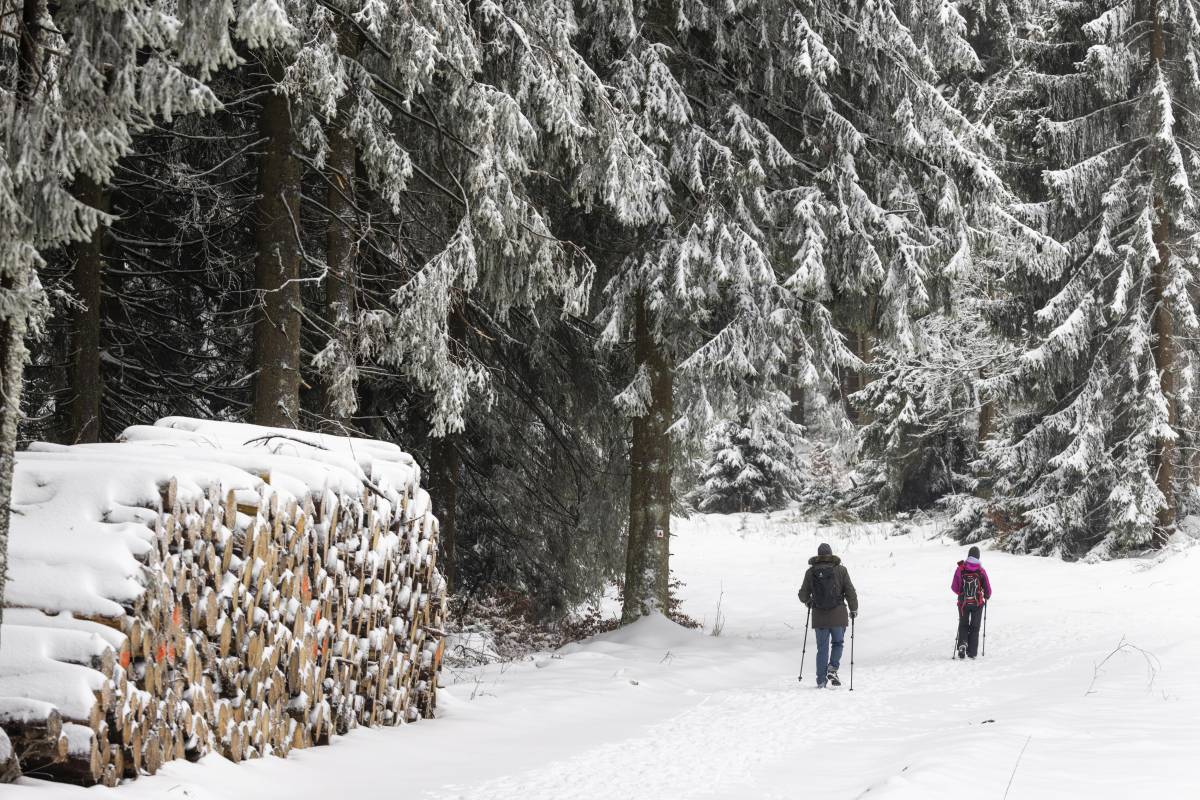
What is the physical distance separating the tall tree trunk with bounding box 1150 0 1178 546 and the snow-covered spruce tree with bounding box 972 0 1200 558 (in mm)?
28

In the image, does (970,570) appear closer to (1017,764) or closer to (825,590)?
(825,590)

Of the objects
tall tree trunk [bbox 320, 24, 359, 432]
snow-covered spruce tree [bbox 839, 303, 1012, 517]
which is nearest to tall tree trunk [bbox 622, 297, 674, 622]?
tall tree trunk [bbox 320, 24, 359, 432]

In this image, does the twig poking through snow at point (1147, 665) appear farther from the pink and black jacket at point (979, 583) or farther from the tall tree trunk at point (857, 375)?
the tall tree trunk at point (857, 375)

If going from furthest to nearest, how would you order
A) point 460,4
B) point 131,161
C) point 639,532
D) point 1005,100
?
point 1005,100
point 639,532
point 131,161
point 460,4

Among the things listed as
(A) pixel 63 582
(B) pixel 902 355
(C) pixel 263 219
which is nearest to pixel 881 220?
(B) pixel 902 355

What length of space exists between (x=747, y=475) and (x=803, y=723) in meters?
29.4

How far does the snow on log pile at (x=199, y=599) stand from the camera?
15.6ft

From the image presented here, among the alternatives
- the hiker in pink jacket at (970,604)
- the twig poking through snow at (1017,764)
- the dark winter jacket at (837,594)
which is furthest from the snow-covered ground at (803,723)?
the dark winter jacket at (837,594)

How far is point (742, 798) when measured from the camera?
634cm

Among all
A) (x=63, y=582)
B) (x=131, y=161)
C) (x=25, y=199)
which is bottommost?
(x=63, y=582)

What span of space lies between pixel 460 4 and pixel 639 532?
283 inches

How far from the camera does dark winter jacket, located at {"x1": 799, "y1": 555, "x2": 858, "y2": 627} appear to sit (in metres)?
12.0

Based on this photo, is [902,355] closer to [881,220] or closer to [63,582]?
[881,220]

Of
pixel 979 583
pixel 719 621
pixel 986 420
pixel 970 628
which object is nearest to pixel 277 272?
pixel 979 583
